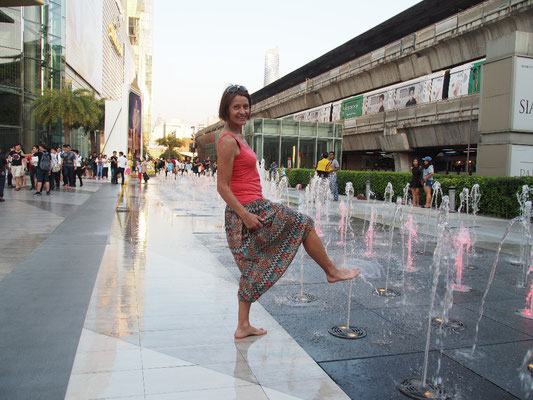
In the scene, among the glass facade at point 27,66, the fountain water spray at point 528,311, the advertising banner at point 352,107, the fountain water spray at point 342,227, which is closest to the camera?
the fountain water spray at point 528,311

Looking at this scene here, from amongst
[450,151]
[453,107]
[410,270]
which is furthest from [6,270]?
[450,151]

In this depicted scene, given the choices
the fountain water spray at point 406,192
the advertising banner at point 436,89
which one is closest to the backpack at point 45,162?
the fountain water spray at point 406,192

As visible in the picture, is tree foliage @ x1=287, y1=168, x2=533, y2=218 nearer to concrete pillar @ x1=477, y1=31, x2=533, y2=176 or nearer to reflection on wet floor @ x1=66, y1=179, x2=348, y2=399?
concrete pillar @ x1=477, y1=31, x2=533, y2=176

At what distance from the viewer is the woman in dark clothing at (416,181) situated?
14648mm

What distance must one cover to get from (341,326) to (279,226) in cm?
112

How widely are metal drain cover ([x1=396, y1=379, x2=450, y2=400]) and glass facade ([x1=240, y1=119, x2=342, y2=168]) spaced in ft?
84.7

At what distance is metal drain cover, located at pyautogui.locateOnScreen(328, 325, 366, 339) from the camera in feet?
11.0

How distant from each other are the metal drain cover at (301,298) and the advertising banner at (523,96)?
11.7 m

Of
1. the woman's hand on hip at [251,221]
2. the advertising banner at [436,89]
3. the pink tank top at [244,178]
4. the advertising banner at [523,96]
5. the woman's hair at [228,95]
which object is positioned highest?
the advertising banner at [436,89]

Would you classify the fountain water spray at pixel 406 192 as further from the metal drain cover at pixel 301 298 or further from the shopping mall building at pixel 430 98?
the metal drain cover at pixel 301 298

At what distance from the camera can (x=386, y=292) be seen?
4.64 m

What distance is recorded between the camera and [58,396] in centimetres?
242

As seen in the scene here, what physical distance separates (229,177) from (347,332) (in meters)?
1.51

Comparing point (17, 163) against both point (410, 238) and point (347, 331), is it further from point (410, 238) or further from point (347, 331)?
point (347, 331)
